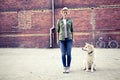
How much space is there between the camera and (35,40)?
22156mm

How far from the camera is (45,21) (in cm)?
2205

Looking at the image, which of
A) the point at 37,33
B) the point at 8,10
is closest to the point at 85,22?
the point at 37,33

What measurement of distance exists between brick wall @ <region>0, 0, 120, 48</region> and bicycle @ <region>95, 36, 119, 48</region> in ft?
0.96

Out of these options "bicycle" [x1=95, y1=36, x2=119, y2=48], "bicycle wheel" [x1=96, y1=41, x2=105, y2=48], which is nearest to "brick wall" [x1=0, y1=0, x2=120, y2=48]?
"bicycle" [x1=95, y1=36, x2=119, y2=48]

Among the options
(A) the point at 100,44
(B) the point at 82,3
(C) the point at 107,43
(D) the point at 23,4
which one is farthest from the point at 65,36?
(D) the point at 23,4

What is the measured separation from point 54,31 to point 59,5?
2.19 m

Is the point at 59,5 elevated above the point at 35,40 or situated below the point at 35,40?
above

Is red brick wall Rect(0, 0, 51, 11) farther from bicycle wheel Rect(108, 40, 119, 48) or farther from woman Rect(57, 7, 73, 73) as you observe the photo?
woman Rect(57, 7, 73, 73)

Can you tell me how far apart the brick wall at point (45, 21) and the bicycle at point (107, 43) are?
0.29m

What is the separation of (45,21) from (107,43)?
5404 mm

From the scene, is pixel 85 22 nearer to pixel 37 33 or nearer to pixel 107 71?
pixel 37 33

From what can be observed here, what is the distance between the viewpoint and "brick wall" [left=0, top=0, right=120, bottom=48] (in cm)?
2093

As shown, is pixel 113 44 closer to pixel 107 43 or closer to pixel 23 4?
pixel 107 43

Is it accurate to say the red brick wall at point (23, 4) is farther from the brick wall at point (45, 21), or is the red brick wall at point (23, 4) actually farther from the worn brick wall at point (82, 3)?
the worn brick wall at point (82, 3)
